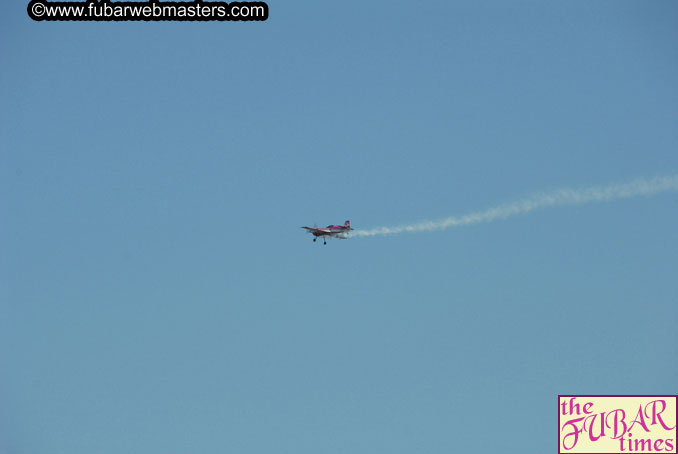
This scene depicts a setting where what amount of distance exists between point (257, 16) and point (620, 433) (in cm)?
5181

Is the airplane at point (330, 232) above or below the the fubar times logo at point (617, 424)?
above

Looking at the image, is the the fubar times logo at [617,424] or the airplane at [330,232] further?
the airplane at [330,232]

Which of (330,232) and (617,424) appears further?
(330,232)

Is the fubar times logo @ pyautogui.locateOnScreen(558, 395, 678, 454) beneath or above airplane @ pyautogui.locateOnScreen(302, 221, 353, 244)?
beneath

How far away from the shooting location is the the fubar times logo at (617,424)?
107875mm

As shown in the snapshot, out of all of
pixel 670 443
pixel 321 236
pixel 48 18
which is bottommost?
pixel 670 443

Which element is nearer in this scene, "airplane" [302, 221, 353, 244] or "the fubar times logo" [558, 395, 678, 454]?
"the fubar times logo" [558, 395, 678, 454]

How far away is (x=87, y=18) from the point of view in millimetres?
123750

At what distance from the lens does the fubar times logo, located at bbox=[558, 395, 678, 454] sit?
108 m

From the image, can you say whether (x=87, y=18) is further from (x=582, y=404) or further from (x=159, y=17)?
(x=582, y=404)

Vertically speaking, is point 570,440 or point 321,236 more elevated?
point 321,236

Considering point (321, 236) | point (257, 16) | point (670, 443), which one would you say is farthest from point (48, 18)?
point (670, 443)

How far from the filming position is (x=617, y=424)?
109 metres

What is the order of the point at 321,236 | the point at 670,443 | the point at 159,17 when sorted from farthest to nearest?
the point at 321,236 → the point at 159,17 → the point at 670,443
